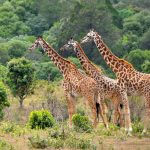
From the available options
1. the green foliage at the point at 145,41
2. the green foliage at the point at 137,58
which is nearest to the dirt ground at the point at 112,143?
the green foliage at the point at 137,58

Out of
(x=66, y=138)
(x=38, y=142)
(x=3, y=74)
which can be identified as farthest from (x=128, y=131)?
(x=3, y=74)

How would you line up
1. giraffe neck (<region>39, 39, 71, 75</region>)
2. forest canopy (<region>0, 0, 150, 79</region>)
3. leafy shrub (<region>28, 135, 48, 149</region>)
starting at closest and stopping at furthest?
leafy shrub (<region>28, 135, 48, 149</region>) < giraffe neck (<region>39, 39, 71, 75</region>) < forest canopy (<region>0, 0, 150, 79</region>)

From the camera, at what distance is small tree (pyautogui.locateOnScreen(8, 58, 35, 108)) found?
29.0 metres

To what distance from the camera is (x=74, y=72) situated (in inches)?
749

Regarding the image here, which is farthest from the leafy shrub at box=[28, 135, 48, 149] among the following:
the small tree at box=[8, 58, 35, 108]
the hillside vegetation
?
the small tree at box=[8, 58, 35, 108]

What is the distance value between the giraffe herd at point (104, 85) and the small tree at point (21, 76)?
9.44 metres

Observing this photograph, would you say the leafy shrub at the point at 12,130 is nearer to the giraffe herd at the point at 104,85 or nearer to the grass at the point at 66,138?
the grass at the point at 66,138

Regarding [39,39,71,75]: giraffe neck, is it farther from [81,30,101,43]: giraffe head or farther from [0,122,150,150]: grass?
[0,122,150,150]: grass

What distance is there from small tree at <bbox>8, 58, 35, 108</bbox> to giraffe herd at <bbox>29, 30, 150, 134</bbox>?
9.44 meters

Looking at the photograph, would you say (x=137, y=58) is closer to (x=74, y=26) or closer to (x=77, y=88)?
(x=74, y=26)

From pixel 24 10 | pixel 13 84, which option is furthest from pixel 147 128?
pixel 24 10

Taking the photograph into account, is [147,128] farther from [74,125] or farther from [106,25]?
[106,25]

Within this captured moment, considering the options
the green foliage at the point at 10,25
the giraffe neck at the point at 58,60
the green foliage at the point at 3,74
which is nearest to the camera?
the giraffe neck at the point at 58,60

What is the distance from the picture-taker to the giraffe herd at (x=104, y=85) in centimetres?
1747
